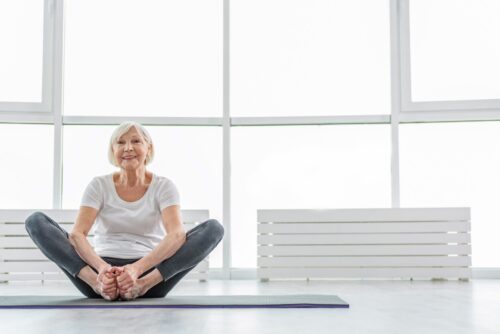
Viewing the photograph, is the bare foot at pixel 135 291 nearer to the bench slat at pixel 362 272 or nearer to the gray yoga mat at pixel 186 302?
the gray yoga mat at pixel 186 302

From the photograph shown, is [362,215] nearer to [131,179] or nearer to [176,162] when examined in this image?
[176,162]

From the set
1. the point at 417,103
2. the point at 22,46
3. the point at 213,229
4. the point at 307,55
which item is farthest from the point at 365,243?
the point at 22,46

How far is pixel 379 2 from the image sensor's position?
3891mm

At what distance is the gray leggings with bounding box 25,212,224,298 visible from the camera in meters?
2.27

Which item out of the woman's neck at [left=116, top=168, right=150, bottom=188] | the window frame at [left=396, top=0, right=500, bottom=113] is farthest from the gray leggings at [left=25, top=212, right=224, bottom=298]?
the window frame at [left=396, top=0, right=500, bottom=113]

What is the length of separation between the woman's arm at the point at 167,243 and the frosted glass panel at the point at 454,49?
79.3 inches

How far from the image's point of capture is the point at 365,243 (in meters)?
3.62

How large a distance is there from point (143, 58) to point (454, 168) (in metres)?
2.00

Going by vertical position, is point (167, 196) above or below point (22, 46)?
below

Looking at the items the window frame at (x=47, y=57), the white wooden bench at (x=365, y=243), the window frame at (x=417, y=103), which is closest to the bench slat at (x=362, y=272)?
the white wooden bench at (x=365, y=243)

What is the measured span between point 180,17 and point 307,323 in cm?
266

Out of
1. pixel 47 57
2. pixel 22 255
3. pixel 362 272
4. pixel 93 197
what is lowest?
pixel 362 272

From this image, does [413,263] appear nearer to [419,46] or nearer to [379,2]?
[419,46]

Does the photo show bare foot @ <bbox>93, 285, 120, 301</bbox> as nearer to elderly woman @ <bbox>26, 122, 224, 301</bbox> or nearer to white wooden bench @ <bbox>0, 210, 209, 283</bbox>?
elderly woman @ <bbox>26, 122, 224, 301</bbox>
